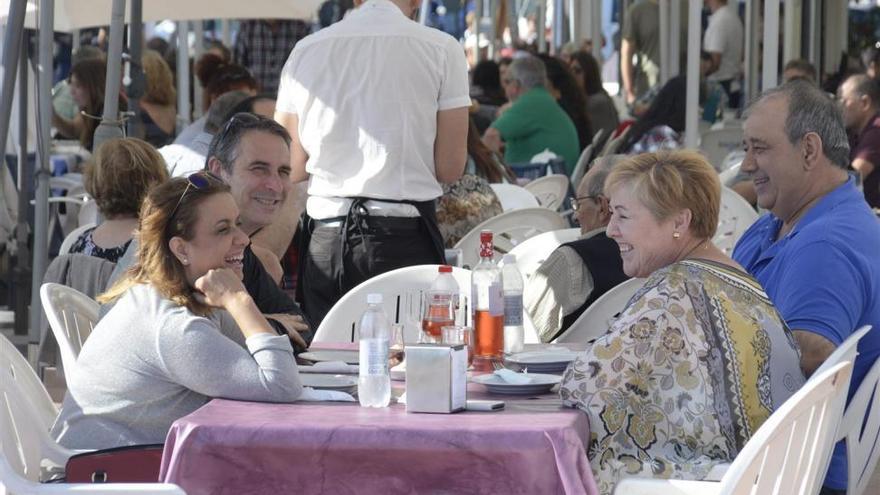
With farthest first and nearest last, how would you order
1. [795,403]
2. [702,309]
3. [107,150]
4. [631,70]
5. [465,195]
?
1. [631,70]
2. [465,195]
3. [107,150]
4. [702,309]
5. [795,403]

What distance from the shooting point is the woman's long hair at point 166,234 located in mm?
2957

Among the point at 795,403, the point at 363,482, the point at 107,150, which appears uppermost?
the point at 107,150

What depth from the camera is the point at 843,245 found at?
332 cm

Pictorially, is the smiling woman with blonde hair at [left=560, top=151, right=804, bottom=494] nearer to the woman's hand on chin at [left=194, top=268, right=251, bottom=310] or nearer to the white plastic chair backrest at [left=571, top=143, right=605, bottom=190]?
the woman's hand on chin at [left=194, top=268, right=251, bottom=310]

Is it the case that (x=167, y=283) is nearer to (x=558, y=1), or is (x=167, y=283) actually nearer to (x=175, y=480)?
(x=175, y=480)

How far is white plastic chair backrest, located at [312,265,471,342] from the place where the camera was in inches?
159

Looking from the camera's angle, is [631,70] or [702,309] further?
[631,70]

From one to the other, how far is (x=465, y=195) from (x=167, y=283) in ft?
10.9

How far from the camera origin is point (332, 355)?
3.46 m

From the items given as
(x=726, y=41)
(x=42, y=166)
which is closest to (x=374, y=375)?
(x=42, y=166)

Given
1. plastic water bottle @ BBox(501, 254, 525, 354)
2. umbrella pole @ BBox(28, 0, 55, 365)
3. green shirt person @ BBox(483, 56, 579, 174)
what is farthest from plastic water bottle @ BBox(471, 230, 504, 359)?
green shirt person @ BBox(483, 56, 579, 174)

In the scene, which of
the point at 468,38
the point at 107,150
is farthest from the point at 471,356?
the point at 468,38

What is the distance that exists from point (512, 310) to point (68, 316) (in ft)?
3.59

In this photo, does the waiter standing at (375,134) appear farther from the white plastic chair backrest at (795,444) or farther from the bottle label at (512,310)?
the white plastic chair backrest at (795,444)
